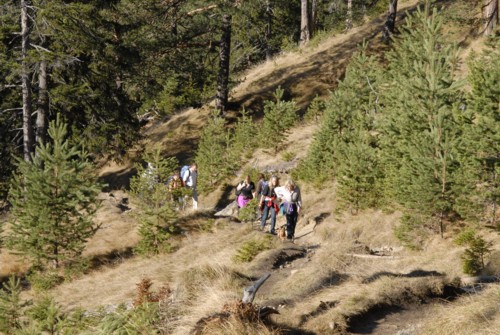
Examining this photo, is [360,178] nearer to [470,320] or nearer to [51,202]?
[51,202]

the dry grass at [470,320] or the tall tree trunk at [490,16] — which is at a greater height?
the tall tree trunk at [490,16]

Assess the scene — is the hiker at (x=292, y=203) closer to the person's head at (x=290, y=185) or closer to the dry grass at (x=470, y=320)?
the person's head at (x=290, y=185)

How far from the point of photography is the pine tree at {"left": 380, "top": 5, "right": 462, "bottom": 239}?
11086 mm

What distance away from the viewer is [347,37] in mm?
32875

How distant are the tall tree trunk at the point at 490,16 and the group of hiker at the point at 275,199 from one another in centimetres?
1571

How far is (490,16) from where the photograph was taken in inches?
959

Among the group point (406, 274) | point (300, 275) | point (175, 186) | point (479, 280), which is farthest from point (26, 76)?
point (479, 280)

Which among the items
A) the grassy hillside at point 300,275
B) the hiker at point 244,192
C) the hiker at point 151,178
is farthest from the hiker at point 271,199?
the hiker at point 151,178

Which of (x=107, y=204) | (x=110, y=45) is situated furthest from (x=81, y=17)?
(x=107, y=204)

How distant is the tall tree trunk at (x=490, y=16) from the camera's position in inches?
936

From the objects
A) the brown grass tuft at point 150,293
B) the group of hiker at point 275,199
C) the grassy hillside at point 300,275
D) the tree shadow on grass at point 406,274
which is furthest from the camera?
the group of hiker at point 275,199

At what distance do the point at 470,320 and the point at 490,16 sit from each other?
22.4m

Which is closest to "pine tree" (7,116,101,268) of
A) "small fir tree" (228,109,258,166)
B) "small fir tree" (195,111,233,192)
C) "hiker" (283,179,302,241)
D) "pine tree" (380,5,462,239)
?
"hiker" (283,179,302,241)

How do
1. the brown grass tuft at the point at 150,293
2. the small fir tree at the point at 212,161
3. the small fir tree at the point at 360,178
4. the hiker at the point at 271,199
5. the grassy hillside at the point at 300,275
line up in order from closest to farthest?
the grassy hillside at the point at 300,275 → the brown grass tuft at the point at 150,293 → the hiker at the point at 271,199 → the small fir tree at the point at 360,178 → the small fir tree at the point at 212,161
